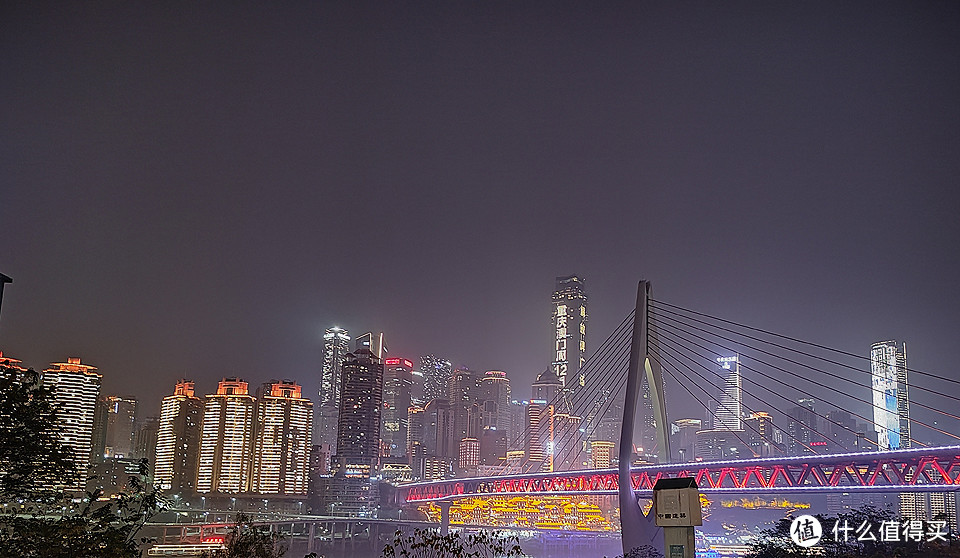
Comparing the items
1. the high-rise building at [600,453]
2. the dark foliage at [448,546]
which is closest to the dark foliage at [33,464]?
the dark foliage at [448,546]

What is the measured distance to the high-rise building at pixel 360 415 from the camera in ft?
420

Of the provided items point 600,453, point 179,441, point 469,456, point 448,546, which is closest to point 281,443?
point 179,441

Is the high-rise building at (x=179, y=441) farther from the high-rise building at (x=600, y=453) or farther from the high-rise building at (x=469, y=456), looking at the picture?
the high-rise building at (x=600, y=453)

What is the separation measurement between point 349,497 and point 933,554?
337 feet

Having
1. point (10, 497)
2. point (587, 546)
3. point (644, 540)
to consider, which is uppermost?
point (10, 497)

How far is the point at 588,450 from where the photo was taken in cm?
12775

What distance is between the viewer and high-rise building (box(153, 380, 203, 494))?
11344cm

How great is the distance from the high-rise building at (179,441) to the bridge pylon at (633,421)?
88.5 metres

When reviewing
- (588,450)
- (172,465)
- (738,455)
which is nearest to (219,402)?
(172,465)

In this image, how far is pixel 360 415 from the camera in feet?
451

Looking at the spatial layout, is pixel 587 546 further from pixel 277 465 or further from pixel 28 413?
pixel 28 413

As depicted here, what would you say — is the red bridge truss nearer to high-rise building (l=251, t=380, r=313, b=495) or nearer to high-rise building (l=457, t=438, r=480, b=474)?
high-rise building (l=251, t=380, r=313, b=495)

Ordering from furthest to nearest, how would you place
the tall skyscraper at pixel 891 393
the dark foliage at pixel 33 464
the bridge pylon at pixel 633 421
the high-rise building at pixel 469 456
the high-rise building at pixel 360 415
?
the high-rise building at pixel 469 456 → the high-rise building at pixel 360 415 → the tall skyscraper at pixel 891 393 → the bridge pylon at pixel 633 421 → the dark foliage at pixel 33 464

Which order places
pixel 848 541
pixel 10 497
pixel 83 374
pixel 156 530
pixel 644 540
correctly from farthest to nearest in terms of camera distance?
1. pixel 83 374
2. pixel 156 530
3. pixel 644 540
4. pixel 848 541
5. pixel 10 497
